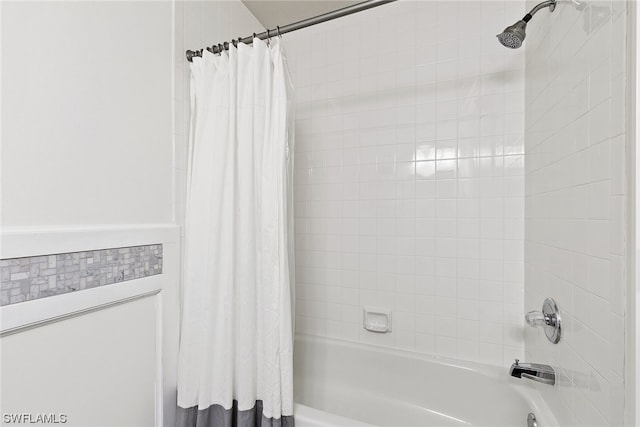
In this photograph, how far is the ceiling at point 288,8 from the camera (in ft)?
5.60

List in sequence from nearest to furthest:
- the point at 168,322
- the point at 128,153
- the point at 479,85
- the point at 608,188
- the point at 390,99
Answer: the point at 608,188 < the point at 128,153 < the point at 168,322 < the point at 479,85 < the point at 390,99

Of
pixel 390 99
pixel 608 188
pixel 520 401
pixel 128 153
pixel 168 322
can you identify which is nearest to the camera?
pixel 608 188

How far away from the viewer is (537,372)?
1.13 m

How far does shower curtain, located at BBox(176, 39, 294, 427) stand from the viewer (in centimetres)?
107

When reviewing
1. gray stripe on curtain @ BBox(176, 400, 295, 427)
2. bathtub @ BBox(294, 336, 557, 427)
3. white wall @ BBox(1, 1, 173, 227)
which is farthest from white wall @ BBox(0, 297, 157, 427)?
bathtub @ BBox(294, 336, 557, 427)

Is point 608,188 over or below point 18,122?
below

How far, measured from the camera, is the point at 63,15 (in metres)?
0.87

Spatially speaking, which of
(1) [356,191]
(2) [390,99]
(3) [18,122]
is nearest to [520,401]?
(1) [356,191]

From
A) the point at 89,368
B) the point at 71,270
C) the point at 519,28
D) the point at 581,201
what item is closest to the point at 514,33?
the point at 519,28

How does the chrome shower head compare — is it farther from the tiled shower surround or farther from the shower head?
the tiled shower surround

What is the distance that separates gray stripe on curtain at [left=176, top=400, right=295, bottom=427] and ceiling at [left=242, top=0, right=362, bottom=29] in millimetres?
1894

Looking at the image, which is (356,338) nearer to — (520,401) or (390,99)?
(520,401)

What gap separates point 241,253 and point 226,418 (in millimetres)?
568

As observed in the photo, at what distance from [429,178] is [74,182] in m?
1.44
